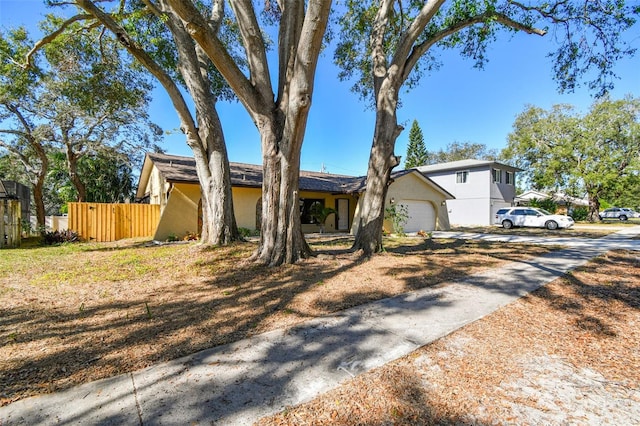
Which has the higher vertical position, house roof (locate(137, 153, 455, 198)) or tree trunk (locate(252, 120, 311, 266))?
house roof (locate(137, 153, 455, 198))

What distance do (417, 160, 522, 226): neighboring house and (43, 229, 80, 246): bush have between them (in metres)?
24.9

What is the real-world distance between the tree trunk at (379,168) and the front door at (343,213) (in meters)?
10.5

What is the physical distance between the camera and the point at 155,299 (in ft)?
15.2

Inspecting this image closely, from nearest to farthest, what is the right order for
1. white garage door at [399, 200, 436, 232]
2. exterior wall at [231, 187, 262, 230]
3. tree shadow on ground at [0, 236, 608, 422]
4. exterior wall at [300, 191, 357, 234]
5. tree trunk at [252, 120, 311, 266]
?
tree shadow on ground at [0, 236, 608, 422]
tree trunk at [252, 120, 311, 266]
exterior wall at [231, 187, 262, 230]
exterior wall at [300, 191, 357, 234]
white garage door at [399, 200, 436, 232]

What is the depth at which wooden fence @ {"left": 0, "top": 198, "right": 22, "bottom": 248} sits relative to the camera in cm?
1039

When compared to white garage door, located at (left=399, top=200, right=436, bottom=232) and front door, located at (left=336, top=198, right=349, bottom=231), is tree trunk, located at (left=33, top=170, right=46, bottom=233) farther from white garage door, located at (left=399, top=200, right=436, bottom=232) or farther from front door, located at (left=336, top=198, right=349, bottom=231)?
white garage door, located at (left=399, top=200, right=436, bottom=232)

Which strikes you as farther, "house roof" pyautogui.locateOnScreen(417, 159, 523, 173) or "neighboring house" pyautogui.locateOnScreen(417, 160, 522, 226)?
"neighboring house" pyautogui.locateOnScreen(417, 160, 522, 226)

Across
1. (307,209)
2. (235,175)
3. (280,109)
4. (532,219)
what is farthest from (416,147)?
(280,109)

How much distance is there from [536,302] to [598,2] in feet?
28.8

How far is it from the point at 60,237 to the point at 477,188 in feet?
90.0

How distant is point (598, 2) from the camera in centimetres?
774

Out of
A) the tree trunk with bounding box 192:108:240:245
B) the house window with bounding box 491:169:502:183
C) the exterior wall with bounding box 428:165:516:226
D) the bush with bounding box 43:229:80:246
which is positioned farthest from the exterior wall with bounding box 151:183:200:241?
the house window with bounding box 491:169:502:183

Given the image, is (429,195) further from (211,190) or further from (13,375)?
(13,375)

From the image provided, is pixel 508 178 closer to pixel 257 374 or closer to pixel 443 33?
pixel 443 33
